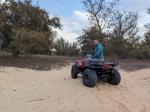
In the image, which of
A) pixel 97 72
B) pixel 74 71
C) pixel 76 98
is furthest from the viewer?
pixel 74 71

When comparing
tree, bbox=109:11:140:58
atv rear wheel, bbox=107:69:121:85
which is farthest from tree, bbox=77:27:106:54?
atv rear wheel, bbox=107:69:121:85

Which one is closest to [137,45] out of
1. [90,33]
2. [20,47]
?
[90,33]

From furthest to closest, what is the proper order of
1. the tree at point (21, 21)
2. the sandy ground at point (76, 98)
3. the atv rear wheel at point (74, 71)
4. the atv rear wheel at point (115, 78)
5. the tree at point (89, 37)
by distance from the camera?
the tree at point (89, 37), the tree at point (21, 21), the atv rear wheel at point (74, 71), the atv rear wheel at point (115, 78), the sandy ground at point (76, 98)

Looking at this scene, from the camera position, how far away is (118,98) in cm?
826

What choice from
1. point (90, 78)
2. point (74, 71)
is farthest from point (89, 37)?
point (90, 78)

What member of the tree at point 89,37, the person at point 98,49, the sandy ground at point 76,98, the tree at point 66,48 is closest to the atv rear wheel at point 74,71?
the sandy ground at point 76,98

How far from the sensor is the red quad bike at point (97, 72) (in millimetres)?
8727

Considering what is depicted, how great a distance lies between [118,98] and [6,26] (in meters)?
17.7

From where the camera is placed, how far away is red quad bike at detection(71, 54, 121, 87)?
344 inches

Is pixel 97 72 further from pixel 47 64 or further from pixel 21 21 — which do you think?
pixel 21 21

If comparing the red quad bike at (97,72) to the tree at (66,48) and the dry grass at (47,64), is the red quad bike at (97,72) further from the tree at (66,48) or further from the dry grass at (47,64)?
the tree at (66,48)

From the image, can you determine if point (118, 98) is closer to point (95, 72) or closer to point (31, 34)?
point (95, 72)

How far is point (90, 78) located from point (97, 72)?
1.98 feet

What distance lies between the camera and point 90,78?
340 inches
